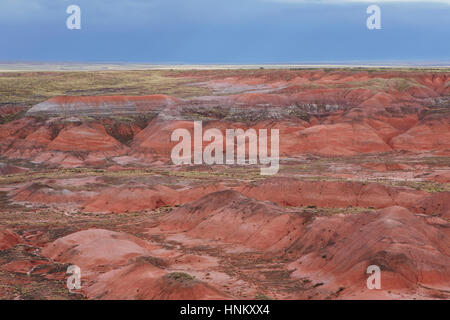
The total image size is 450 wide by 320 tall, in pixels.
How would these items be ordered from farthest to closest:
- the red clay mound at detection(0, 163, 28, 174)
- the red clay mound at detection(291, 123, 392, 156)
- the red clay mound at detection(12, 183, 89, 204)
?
the red clay mound at detection(291, 123, 392, 156), the red clay mound at detection(0, 163, 28, 174), the red clay mound at detection(12, 183, 89, 204)

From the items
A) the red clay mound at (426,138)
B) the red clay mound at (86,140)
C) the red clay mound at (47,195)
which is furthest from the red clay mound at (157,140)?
the red clay mound at (426,138)

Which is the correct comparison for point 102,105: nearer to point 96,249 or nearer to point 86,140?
point 86,140

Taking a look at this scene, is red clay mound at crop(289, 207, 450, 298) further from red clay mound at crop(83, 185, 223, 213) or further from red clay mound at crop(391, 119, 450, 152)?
red clay mound at crop(391, 119, 450, 152)

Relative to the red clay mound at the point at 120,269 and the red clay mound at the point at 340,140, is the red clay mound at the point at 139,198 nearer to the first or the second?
the red clay mound at the point at 120,269

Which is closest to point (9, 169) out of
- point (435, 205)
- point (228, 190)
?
point (228, 190)

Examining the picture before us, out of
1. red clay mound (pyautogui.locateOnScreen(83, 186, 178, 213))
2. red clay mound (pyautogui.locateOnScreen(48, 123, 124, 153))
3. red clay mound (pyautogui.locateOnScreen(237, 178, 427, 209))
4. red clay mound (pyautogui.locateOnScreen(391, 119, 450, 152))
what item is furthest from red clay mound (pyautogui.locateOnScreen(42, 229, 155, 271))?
red clay mound (pyautogui.locateOnScreen(391, 119, 450, 152))
